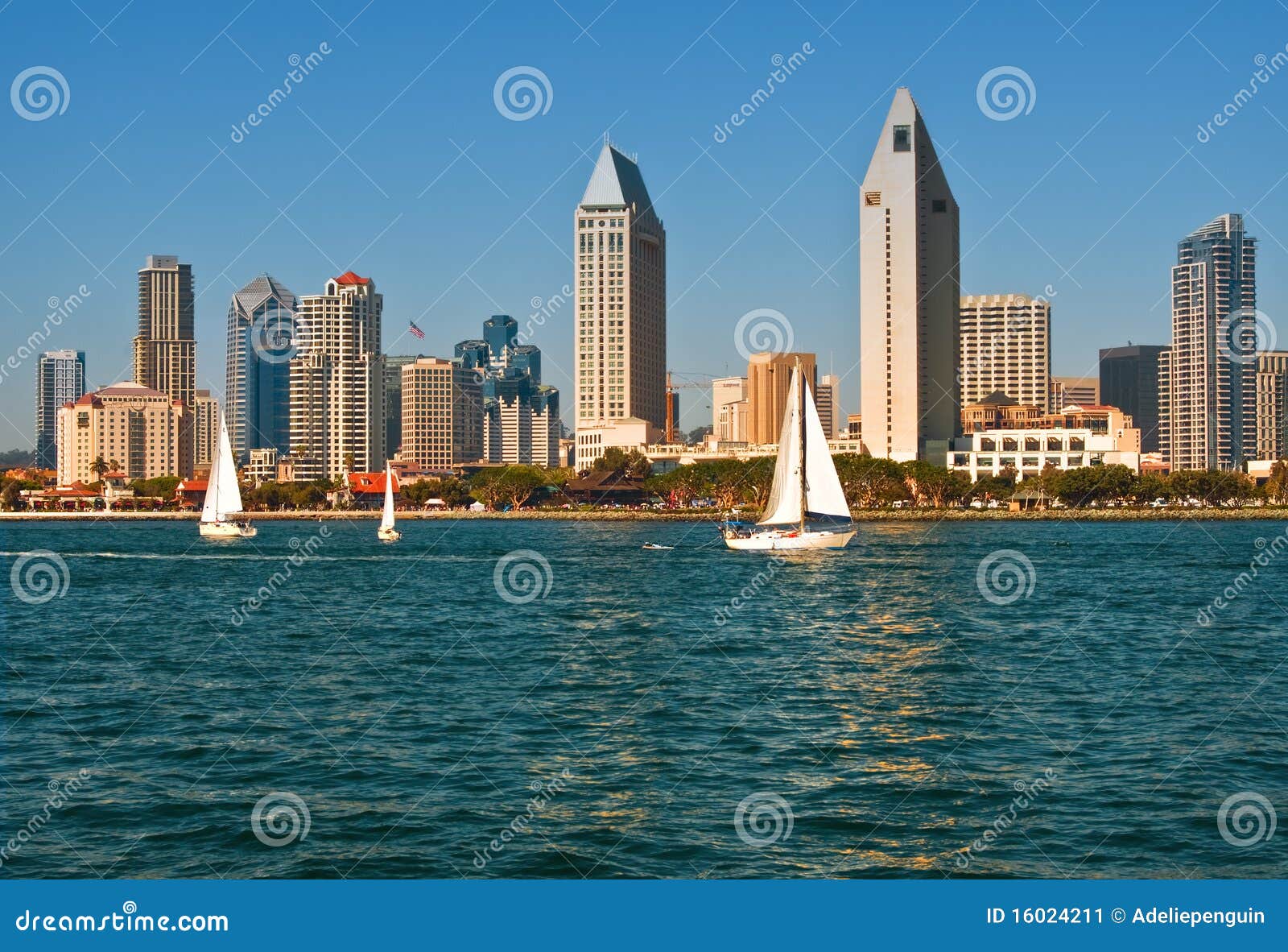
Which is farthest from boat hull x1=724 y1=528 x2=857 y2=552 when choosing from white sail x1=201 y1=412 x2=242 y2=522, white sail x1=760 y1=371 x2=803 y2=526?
white sail x1=201 y1=412 x2=242 y2=522

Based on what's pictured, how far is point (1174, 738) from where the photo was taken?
27.8m

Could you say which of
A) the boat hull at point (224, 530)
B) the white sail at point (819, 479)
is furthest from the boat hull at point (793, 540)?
the boat hull at point (224, 530)

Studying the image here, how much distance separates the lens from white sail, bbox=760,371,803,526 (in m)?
90.4

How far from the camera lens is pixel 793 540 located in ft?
309

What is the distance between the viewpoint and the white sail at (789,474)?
90.4 metres

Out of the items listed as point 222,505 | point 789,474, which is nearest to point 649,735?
point 789,474

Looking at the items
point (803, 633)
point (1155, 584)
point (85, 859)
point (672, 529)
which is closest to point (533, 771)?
point (85, 859)

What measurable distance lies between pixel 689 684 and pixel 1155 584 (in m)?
44.3

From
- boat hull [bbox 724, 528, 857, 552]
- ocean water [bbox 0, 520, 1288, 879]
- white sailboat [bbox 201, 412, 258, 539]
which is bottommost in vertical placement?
ocean water [bbox 0, 520, 1288, 879]

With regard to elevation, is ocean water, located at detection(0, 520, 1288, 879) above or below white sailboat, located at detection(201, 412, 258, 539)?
below

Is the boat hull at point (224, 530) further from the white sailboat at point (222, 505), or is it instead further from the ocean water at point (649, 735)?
the ocean water at point (649, 735)

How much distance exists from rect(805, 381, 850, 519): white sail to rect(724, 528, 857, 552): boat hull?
5.93 feet

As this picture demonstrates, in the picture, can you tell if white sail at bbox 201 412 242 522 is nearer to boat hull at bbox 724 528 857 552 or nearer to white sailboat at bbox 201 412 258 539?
white sailboat at bbox 201 412 258 539

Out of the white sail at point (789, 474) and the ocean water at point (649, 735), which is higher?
the white sail at point (789, 474)
